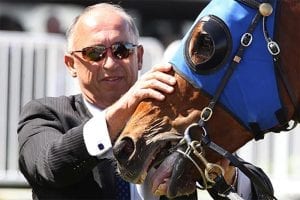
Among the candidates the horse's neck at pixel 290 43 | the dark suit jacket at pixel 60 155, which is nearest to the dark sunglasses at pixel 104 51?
the dark suit jacket at pixel 60 155

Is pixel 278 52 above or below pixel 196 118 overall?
above

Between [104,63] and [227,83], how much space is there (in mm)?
806

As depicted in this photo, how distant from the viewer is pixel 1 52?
728 cm

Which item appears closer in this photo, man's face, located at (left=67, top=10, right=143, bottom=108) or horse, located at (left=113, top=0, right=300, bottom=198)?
horse, located at (left=113, top=0, right=300, bottom=198)

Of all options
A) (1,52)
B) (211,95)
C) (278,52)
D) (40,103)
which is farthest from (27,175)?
(1,52)

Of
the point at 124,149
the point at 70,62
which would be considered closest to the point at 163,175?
the point at 124,149

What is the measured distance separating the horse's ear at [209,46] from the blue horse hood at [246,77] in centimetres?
1

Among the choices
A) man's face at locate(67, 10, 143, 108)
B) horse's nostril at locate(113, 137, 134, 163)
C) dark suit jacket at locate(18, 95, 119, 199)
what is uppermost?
horse's nostril at locate(113, 137, 134, 163)

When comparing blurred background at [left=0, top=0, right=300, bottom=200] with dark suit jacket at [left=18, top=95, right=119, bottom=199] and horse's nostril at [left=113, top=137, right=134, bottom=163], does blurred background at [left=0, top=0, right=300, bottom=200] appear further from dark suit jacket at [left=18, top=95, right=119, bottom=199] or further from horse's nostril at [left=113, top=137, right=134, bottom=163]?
horse's nostril at [left=113, top=137, right=134, bottom=163]

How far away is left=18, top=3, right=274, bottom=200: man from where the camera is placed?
3.24 meters

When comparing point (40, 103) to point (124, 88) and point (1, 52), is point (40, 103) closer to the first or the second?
point (124, 88)

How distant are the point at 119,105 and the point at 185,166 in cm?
31

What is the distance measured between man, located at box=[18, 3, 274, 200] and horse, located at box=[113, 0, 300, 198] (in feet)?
0.28

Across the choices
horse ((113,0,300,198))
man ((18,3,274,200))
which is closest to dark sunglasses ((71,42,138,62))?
man ((18,3,274,200))
